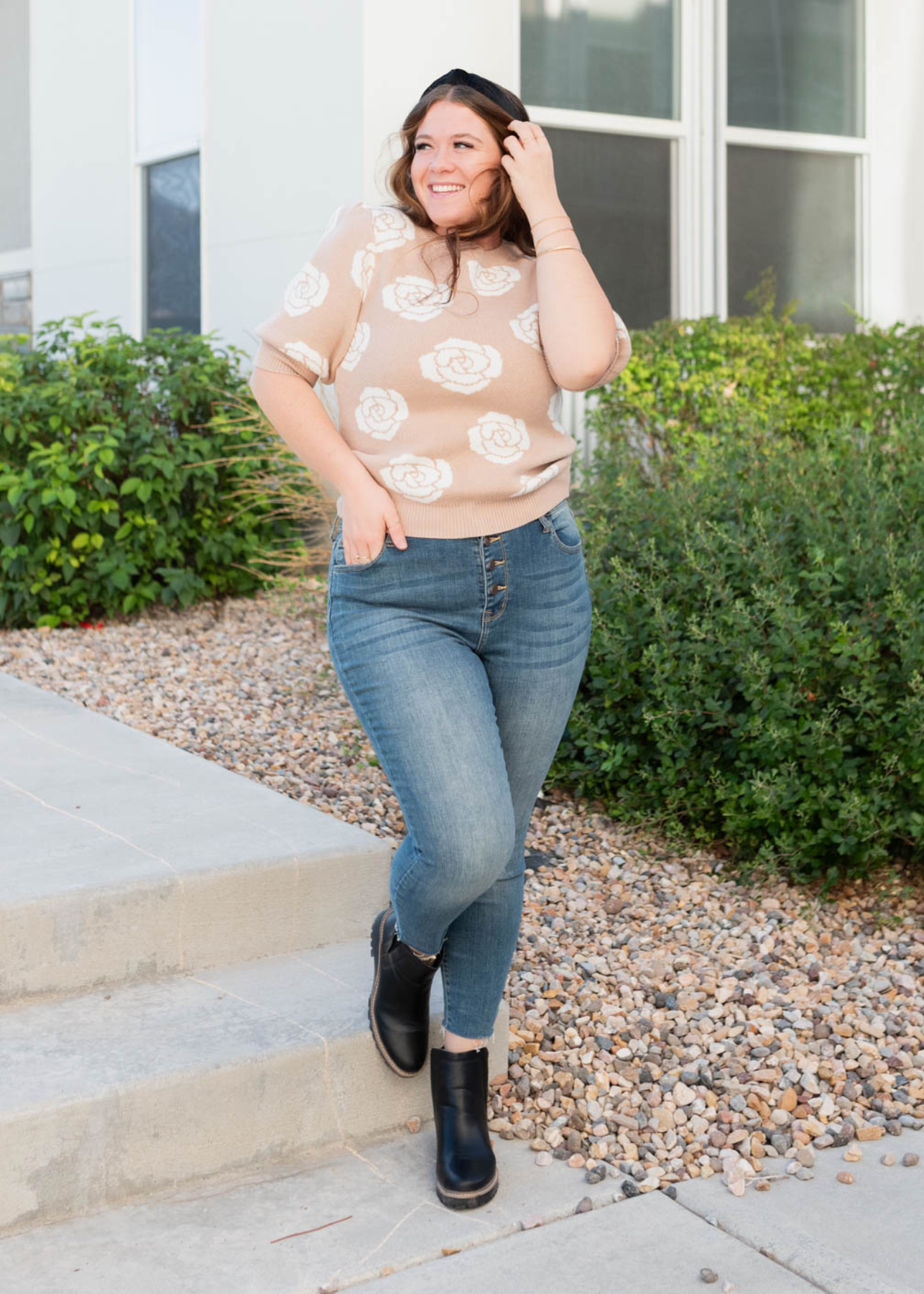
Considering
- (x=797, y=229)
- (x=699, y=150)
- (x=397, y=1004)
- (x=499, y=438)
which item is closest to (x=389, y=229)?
(x=499, y=438)

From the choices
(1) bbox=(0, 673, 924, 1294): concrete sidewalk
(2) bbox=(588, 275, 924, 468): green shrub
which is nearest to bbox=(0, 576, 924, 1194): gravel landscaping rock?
(1) bbox=(0, 673, 924, 1294): concrete sidewalk

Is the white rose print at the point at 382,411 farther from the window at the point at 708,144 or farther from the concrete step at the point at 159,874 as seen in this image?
the window at the point at 708,144

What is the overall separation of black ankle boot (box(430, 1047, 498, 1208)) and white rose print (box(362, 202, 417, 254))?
1.32 metres

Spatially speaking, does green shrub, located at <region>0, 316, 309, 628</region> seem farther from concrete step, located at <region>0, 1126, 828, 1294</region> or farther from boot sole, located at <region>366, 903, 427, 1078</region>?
concrete step, located at <region>0, 1126, 828, 1294</region>

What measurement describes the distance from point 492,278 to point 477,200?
0.42ft

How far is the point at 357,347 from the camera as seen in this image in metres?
2.13

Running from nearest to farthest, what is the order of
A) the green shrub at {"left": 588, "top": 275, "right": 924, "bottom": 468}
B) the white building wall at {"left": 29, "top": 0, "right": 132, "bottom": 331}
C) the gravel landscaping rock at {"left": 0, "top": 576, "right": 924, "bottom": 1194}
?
the gravel landscaping rock at {"left": 0, "top": 576, "right": 924, "bottom": 1194} < the green shrub at {"left": 588, "top": 275, "right": 924, "bottom": 468} < the white building wall at {"left": 29, "top": 0, "right": 132, "bottom": 331}

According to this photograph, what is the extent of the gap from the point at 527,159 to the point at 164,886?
5.04ft

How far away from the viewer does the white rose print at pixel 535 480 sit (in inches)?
83.8

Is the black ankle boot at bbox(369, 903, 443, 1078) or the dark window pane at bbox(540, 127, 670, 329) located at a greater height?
the dark window pane at bbox(540, 127, 670, 329)

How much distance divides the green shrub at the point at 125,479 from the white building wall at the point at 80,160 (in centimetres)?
161

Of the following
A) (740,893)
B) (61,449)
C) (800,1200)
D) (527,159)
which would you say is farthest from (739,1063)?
(61,449)

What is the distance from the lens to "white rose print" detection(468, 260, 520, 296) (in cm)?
216

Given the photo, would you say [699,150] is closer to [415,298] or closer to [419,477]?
[415,298]
